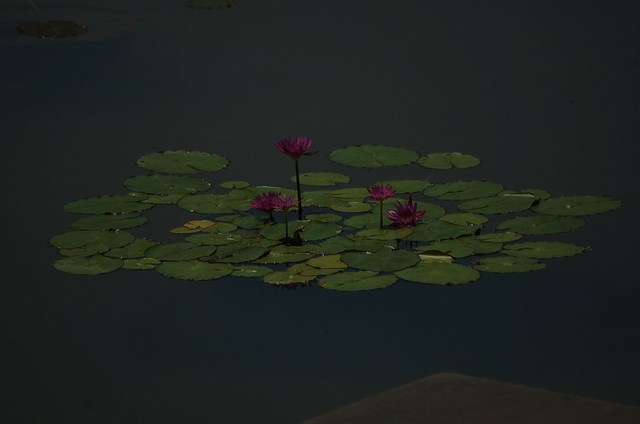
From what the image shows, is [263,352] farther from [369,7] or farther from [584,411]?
[369,7]

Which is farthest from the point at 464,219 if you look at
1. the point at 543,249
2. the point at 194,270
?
the point at 194,270

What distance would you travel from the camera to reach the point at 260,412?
8.58ft

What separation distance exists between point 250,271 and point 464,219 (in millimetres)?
625

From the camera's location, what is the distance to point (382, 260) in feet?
10.2

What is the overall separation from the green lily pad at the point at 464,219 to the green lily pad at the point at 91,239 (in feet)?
2.83

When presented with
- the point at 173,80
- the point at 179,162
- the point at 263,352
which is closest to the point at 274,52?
the point at 173,80

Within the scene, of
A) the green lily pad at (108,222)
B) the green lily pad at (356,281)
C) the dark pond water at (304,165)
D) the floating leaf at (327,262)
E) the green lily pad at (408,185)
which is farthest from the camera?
the green lily pad at (408,185)

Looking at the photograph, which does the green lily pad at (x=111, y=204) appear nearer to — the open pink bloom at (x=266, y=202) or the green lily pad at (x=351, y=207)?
the open pink bloom at (x=266, y=202)

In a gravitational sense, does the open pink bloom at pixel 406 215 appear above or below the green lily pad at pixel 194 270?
above

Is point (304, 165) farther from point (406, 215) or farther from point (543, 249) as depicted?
point (543, 249)

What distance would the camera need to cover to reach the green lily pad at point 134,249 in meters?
3.19

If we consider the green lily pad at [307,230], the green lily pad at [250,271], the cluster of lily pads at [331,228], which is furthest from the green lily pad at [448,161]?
the green lily pad at [250,271]

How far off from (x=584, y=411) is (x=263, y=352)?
2.50 feet

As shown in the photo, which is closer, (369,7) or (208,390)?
(208,390)
